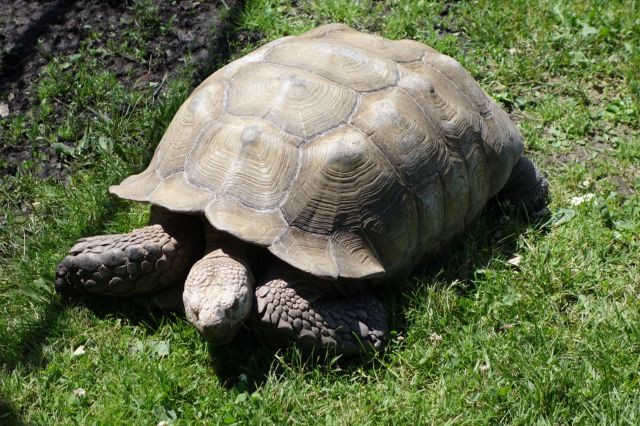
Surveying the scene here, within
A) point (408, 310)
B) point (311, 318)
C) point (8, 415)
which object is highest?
point (311, 318)

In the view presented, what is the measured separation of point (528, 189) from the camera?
4379 mm

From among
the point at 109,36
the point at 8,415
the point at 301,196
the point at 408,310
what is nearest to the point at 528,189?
the point at 408,310

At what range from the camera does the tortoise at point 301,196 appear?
11.2 feet

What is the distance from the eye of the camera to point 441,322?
3.65m

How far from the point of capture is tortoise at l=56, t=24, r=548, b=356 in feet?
11.2

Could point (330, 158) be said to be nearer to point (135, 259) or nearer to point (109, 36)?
point (135, 259)

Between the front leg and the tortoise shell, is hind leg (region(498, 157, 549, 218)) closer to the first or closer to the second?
the tortoise shell

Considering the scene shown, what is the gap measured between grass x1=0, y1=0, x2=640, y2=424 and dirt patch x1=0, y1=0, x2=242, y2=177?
0.47 ft

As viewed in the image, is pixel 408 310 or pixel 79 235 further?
pixel 79 235

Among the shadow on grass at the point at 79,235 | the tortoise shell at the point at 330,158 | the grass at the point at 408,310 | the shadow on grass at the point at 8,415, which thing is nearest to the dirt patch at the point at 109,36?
the shadow on grass at the point at 79,235

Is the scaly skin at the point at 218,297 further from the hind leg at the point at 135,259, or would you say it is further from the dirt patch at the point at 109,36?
the dirt patch at the point at 109,36

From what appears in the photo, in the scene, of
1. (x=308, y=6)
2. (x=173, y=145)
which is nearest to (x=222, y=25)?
(x=308, y=6)

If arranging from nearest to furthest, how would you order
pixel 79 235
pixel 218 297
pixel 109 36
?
pixel 218 297, pixel 79 235, pixel 109 36

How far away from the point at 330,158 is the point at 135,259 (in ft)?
3.47
